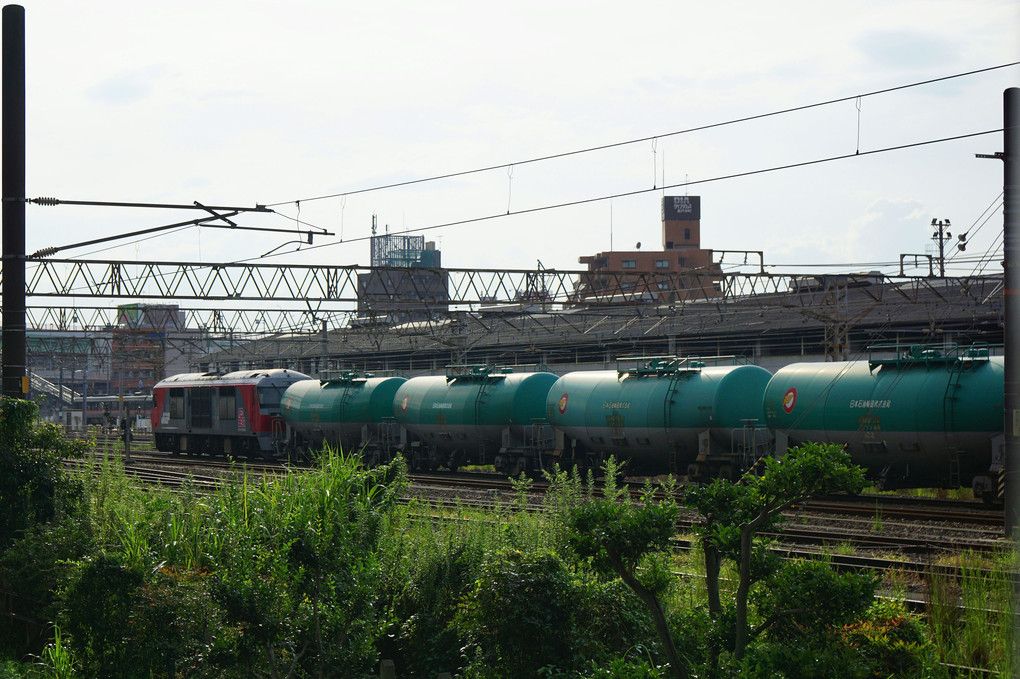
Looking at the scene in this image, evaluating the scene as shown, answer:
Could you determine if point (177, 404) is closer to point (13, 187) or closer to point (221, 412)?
point (221, 412)

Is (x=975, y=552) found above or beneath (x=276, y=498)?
beneath

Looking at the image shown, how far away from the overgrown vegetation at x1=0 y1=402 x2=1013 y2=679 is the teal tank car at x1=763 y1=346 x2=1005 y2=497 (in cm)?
719

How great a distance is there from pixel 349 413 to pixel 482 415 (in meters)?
7.05

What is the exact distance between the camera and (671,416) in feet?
85.7

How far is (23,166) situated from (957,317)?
38.9 m

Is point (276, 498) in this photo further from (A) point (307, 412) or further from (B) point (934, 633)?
(A) point (307, 412)

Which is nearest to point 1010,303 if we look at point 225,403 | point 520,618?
point 520,618

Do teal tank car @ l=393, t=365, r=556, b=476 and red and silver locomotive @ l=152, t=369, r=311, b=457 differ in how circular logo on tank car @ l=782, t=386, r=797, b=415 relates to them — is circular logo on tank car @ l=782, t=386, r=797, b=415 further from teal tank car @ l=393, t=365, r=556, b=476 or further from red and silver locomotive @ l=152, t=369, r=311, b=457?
red and silver locomotive @ l=152, t=369, r=311, b=457

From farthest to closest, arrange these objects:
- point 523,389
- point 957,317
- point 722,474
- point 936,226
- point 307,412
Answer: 1. point 936,226
2. point 957,317
3. point 307,412
4. point 523,389
5. point 722,474

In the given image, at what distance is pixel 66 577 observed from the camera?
A: 11453 millimetres

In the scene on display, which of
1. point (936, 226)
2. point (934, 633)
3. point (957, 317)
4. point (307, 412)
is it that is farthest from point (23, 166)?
point (936, 226)

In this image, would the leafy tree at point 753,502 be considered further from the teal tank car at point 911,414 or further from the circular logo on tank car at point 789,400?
Answer: the circular logo on tank car at point 789,400

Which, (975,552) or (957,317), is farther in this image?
(957,317)

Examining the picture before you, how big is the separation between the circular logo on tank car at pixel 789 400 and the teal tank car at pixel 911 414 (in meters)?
0.02
